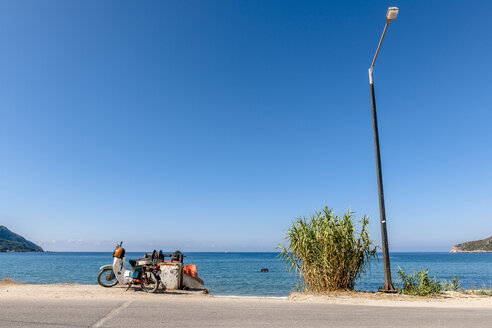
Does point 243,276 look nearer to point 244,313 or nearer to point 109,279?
point 109,279

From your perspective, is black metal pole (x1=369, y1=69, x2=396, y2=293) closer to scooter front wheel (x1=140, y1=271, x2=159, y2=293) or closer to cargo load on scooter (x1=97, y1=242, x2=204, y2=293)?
cargo load on scooter (x1=97, y1=242, x2=204, y2=293)

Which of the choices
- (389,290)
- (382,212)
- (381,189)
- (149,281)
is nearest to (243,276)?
(149,281)

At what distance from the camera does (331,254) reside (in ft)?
36.3

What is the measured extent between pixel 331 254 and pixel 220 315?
17.8ft

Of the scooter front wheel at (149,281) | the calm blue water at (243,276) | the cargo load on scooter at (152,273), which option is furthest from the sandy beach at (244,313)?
the calm blue water at (243,276)

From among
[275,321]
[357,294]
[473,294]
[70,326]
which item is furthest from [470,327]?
[70,326]

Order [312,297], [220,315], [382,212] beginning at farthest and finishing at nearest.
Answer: [382,212]
[312,297]
[220,315]

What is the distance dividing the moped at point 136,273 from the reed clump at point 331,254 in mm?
4920

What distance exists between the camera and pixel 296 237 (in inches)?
466

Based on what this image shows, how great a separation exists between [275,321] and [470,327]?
12.3ft

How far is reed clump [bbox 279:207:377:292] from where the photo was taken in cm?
1112

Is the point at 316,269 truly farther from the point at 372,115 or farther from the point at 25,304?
the point at 25,304

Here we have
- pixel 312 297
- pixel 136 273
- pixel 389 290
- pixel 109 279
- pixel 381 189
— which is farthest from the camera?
pixel 109 279

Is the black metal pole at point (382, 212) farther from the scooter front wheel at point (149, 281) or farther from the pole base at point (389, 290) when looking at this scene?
the scooter front wheel at point (149, 281)
